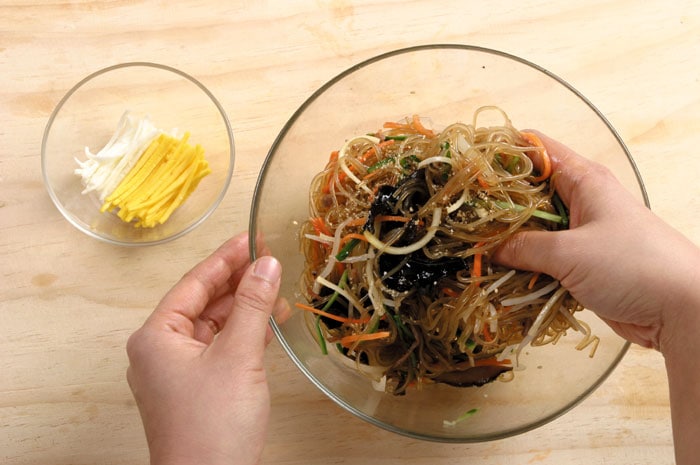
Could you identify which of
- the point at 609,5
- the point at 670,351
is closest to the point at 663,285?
the point at 670,351

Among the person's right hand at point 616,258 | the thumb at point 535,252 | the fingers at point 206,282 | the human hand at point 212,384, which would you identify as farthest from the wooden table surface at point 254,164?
the thumb at point 535,252

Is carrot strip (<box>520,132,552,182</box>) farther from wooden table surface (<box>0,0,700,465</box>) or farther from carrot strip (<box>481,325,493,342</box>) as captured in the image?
wooden table surface (<box>0,0,700,465</box>)

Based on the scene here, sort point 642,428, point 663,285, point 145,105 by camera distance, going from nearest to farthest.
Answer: point 663,285
point 642,428
point 145,105

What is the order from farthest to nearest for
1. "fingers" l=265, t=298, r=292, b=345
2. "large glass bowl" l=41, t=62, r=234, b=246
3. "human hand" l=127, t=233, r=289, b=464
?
"large glass bowl" l=41, t=62, r=234, b=246, "fingers" l=265, t=298, r=292, b=345, "human hand" l=127, t=233, r=289, b=464

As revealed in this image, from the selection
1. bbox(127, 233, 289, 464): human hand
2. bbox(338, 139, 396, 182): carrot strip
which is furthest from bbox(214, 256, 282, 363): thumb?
bbox(338, 139, 396, 182): carrot strip

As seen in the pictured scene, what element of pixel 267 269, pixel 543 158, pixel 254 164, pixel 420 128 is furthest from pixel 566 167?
pixel 254 164

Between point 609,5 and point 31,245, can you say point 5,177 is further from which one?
point 609,5

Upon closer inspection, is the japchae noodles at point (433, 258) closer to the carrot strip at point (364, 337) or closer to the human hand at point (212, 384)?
the carrot strip at point (364, 337)

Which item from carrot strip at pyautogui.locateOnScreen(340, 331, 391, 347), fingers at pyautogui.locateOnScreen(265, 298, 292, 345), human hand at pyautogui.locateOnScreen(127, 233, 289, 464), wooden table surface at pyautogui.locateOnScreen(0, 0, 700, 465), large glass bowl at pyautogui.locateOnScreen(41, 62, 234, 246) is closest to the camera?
human hand at pyautogui.locateOnScreen(127, 233, 289, 464)
